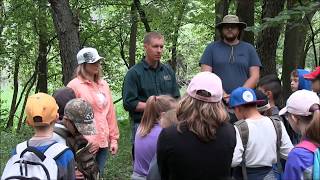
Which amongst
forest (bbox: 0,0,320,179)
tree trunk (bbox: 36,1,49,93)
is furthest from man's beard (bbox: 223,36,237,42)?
tree trunk (bbox: 36,1,49,93)

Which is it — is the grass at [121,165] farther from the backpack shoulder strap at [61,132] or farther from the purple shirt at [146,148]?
the backpack shoulder strap at [61,132]

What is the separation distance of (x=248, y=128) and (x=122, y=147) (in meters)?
6.26

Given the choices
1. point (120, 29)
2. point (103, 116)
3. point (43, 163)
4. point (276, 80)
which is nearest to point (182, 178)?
point (43, 163)

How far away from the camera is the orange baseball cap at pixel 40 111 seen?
10.9ft

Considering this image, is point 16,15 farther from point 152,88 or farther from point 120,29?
point 152,88

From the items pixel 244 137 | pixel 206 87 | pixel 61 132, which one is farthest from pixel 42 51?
pixel 206 87

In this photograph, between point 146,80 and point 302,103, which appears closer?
point 302,103

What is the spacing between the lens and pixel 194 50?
23.5 m

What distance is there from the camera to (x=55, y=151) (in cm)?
326

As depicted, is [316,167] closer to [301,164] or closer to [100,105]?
[301,164]

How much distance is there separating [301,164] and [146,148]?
1.32 metres

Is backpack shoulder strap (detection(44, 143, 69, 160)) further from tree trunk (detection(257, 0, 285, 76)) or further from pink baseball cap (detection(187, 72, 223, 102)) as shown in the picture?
tree trunk (detection(257, 0, 285, 76))

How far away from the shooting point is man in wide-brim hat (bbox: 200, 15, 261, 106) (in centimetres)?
576

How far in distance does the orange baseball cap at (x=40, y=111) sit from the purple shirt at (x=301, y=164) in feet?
5.66
